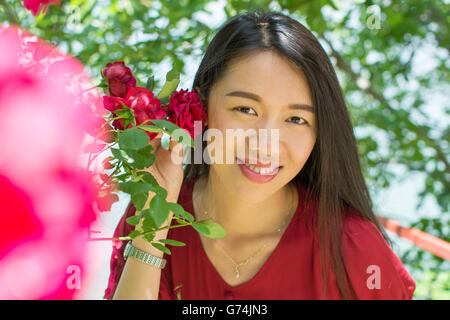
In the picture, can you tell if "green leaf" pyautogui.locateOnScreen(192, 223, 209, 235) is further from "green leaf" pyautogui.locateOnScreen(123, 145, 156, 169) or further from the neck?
the neck

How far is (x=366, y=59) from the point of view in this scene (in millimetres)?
3299

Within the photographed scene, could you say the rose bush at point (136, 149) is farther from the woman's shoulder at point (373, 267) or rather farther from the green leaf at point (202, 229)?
the woman's shoulder at point (373, 267)

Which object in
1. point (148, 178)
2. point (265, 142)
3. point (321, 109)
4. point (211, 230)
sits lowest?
point (211, 230)

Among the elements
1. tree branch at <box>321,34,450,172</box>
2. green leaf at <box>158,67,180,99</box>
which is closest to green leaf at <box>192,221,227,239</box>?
green leaf at <box>158,67,180,99</box>

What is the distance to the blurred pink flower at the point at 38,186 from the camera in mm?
609

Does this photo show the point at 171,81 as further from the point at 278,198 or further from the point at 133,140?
the point at 278,198

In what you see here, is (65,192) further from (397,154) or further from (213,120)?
(397,154)

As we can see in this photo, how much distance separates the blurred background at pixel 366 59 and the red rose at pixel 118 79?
0.39 ft

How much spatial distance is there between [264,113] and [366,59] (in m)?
2.15

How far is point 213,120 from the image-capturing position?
152cm

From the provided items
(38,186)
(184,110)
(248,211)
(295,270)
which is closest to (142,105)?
(184,110)
